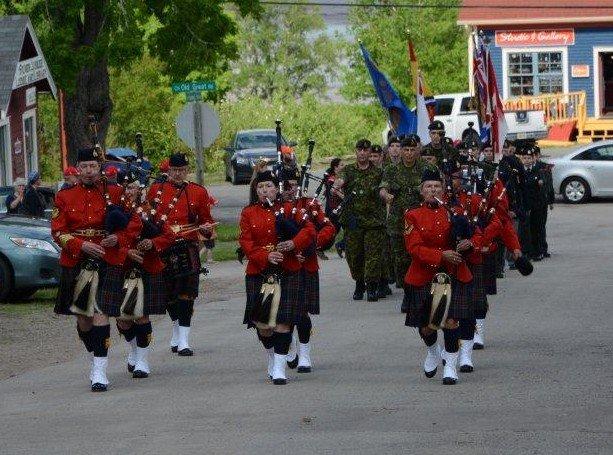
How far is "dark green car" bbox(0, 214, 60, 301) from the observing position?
19438 millimetres

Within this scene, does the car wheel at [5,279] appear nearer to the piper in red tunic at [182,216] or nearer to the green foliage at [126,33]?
the piper in red tunic at [182,216]

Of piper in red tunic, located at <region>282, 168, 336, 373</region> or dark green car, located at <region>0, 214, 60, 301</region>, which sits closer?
piper in red tunic, located at <region>282, 168, 336, 373</region>

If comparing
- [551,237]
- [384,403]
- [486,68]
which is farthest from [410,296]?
[551,237]

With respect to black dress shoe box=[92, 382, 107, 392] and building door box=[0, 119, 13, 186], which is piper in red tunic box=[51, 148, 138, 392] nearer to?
black dress shoe box=[92, 382, 107, 392]

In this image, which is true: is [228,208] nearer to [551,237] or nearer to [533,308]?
[551,237]

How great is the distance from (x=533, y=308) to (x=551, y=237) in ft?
33.8

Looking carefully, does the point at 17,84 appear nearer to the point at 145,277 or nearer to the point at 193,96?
the point at 193,96

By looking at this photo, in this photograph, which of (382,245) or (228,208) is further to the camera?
(228,208)

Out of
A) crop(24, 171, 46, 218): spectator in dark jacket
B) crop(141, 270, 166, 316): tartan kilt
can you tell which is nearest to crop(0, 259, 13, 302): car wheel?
crop(24, 171, 46, 218): spectator in dark jacket

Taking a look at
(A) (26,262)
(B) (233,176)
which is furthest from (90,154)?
(B) (233,176)

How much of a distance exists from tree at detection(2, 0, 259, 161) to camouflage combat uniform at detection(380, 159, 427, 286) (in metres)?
15.7

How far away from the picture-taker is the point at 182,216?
45.2 feet

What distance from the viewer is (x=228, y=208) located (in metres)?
36.8

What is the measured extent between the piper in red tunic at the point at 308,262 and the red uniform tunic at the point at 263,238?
0.30 ft
